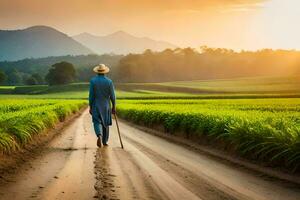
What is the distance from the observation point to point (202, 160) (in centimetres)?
1431

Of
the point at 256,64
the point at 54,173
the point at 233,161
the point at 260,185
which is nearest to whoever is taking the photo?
the point at 260,185

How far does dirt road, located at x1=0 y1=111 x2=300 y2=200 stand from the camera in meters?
8.88

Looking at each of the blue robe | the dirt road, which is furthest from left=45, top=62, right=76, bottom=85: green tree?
the dirt road

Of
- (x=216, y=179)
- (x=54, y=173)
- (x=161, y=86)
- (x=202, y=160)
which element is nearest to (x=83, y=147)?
(x=202, y=160)

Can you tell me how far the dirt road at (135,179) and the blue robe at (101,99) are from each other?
3154 mm

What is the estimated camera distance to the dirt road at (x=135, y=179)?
350 inches

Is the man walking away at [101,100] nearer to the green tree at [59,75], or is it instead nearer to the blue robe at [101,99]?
the blue robe at [101,99]

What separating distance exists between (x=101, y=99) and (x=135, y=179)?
8.65 m

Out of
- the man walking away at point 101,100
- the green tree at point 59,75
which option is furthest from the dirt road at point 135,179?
the green tree at point 59,75

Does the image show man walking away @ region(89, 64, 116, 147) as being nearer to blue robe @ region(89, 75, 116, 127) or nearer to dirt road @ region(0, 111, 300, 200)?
blue robe @ region(89, 75, 116, 127)

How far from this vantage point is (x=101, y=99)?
18.8 meters

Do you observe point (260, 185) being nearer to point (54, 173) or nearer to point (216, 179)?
point (216, 179)

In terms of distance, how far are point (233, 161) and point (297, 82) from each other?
100857mm

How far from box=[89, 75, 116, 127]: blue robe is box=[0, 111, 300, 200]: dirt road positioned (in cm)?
315
